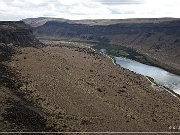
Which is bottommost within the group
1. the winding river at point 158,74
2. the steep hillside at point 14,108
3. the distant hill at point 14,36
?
the winding river at point 158,74

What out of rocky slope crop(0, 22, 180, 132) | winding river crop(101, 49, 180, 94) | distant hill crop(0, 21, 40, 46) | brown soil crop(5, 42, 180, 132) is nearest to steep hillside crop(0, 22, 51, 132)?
rocky slope crop(0, 22, 180, 132)

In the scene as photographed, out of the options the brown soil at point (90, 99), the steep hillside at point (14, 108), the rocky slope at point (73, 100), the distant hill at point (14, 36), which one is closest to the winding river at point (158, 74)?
the rocky slope at point (73, 100)

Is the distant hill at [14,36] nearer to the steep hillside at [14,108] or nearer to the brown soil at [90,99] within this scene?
the brown soil at [90,99]

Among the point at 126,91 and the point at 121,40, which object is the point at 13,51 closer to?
the point at 126,91

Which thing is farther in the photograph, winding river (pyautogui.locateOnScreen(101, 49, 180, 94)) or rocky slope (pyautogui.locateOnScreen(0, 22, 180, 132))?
winding river (pyautogui.locateOnScreen(101, 49, 180, 94))

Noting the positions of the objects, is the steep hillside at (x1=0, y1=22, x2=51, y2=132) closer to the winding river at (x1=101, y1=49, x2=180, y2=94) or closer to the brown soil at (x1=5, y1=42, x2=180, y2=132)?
the brown soil at (x1=5, y1=42, x2=180, y2=132)

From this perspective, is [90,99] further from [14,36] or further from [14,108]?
[14,36]

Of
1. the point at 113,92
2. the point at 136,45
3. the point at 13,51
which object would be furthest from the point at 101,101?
the point at 136,45

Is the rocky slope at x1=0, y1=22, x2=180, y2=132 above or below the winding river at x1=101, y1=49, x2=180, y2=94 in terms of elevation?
above

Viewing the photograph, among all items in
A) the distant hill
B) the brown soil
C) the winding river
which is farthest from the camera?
the distant hill

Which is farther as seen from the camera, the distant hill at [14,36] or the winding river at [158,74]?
the distant hill at [14,36]

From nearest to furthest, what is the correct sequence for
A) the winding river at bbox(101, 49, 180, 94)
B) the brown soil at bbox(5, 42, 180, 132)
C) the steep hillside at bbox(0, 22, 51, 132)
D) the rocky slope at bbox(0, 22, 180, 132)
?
the steep hillside at bbox(0, 22, 51, 132), the rocky slope at bbox(0, 22, 180, 132), the brown soil at bbox(5, 42, 180, 132), the winding river at bbox(101, 49, 180, 94)
